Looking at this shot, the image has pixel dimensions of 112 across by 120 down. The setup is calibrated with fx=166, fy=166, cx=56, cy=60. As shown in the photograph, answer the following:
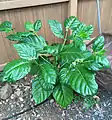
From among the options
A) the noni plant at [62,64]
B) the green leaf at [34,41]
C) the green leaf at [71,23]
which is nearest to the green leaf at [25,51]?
the noni plant at [62,64]

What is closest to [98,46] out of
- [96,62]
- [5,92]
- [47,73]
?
[96,62]

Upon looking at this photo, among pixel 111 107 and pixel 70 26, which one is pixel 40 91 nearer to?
pixel 70 26

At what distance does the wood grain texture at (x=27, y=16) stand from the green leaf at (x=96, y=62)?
2.45 ft

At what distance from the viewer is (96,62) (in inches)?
37.3

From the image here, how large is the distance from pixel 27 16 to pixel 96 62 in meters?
0.84

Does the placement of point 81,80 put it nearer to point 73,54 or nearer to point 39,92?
point 73,54

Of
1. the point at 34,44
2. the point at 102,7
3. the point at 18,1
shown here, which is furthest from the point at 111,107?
the point at 18,1

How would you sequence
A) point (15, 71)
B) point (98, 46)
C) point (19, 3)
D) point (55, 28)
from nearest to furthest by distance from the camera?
point (15, 71)
point (98, 46)
point (55, 28)
point (19, 3)

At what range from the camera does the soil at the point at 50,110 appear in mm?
1331

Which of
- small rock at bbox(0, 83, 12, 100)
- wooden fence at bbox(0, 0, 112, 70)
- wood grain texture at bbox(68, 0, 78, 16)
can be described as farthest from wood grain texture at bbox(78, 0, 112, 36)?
small rock at bbox(0, 83, 12, 100)

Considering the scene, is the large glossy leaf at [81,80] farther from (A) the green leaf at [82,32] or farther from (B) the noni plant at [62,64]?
(A) the green leaf at [82,32]

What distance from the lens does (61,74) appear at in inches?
38.9

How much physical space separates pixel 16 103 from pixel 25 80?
27cm

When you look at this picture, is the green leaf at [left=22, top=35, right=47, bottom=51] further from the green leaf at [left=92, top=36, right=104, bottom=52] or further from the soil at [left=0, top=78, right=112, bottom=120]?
the soil at [left=0, top=78, right=112, bottom=120]
